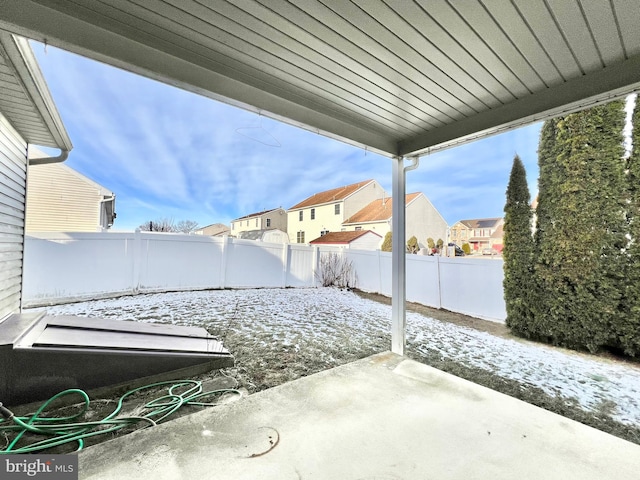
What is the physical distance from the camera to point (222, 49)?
5.06ft

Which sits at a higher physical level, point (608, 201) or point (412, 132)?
point (412, 132)

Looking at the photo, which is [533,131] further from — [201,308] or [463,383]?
[201,308]

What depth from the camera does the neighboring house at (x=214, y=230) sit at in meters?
6.09

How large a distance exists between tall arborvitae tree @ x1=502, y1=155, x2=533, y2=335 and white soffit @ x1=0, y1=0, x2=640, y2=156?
1.96m

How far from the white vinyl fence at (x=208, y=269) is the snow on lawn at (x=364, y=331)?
0.31 meters

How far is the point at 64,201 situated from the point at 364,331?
4831 millimetres

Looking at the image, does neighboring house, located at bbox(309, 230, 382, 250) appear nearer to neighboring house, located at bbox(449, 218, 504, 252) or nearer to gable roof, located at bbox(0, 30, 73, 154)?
neighboring house, located at bbox(449, 218, 504, 252)

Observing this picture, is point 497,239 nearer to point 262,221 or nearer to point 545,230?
point 545,230

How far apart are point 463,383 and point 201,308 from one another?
13.1 feet

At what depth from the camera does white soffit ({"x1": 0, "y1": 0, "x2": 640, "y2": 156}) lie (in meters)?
1.25

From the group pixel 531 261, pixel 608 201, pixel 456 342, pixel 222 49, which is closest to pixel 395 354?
pixel 456 342

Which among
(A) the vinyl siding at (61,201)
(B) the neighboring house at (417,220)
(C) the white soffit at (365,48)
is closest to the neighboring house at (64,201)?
(A) the vinyl siding at (61,201)

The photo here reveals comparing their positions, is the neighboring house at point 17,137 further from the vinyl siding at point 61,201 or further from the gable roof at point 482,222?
the gable roof at point 482,222

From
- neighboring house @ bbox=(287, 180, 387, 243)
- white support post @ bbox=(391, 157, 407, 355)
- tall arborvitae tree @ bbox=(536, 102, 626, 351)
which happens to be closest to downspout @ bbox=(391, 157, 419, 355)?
white support post @ bbox=(391, 157, 407, 355)
